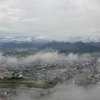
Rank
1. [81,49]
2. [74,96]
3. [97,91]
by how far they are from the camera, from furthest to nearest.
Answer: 1. [81,49]
2. [97,91]
3. [74,96]

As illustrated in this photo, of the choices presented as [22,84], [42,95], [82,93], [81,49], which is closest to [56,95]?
[42,95]

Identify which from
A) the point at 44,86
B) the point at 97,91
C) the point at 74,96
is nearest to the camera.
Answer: the point at 74,96

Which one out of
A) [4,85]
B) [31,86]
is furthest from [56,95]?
[4,85]

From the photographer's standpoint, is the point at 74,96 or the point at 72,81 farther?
the point at 72,81

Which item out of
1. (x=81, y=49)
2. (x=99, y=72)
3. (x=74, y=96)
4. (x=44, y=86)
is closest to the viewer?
(x=74, y=96)

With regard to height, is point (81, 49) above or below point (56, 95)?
above

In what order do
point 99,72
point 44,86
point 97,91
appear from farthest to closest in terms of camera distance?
point 99,72, point 44,86, point 97,91

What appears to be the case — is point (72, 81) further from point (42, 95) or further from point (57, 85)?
point (42, 95)

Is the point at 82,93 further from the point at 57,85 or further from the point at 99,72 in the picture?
the point at 99,72

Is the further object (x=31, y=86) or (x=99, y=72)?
(x=99, y=72)
